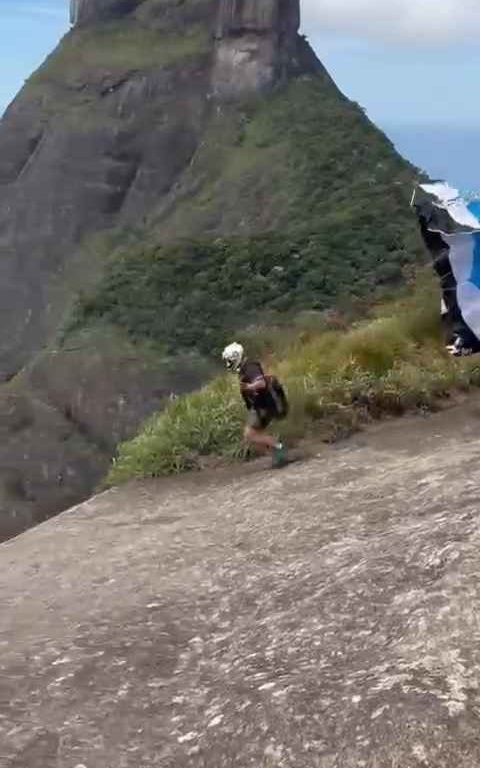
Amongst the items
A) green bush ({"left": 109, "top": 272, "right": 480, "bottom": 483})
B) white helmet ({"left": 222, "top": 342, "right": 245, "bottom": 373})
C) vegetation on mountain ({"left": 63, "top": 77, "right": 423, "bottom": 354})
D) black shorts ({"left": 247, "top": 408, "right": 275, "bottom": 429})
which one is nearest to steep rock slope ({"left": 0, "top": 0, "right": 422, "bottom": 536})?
vegetation on mountain ({"left": 63, "top": 77, "right": 423, "bottom": 354})

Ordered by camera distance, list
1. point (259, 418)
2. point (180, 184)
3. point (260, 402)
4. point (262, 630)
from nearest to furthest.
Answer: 1. point (262, 630)
2. point (260, 402)
3. point (259, 418)
4. point (180, 184)

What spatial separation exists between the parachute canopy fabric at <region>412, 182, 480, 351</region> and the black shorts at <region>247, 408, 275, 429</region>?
2.13 metres

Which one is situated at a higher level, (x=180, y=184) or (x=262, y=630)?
(x=180, y=184)

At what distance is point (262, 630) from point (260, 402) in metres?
4.02

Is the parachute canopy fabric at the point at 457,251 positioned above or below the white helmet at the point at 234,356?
above

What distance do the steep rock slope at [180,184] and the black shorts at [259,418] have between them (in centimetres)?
3326

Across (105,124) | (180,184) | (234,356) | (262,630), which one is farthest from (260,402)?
(105,124)

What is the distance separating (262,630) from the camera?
6227mm

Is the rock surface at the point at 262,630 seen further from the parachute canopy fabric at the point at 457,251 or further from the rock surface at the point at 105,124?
the rock surface at the point at 105,124

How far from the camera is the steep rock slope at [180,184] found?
48.2 m

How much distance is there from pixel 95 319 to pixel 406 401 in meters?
38.5

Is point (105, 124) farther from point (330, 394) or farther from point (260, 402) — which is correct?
point (260, 402)

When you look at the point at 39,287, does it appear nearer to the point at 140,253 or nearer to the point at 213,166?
the point at 213,166

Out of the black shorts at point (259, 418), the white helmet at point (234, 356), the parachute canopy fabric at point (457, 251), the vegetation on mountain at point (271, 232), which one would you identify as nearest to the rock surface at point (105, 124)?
the vegetation on mountain at point (271, 232)
